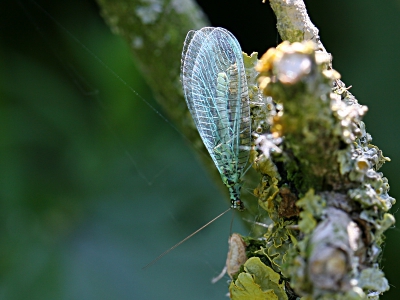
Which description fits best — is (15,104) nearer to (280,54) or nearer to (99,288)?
(99,288)

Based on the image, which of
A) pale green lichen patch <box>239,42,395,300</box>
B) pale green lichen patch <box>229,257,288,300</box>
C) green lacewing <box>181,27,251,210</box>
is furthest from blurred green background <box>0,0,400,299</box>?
pale green lichen patch <box>239,42,395,300</box>

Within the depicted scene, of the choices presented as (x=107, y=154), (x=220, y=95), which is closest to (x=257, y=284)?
(x=220, y=95)

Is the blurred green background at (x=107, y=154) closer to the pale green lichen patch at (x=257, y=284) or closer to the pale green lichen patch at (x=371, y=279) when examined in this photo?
the pale green lichen patch at (x=257, y=284)

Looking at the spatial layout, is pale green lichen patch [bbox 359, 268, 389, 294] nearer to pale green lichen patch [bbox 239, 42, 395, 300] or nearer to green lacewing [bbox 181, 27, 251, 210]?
pale green lichen patch [bbox 239, 42, 395, 300]

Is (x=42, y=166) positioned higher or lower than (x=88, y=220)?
higher

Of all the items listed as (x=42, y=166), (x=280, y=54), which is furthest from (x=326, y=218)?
(x=42, y=166)
